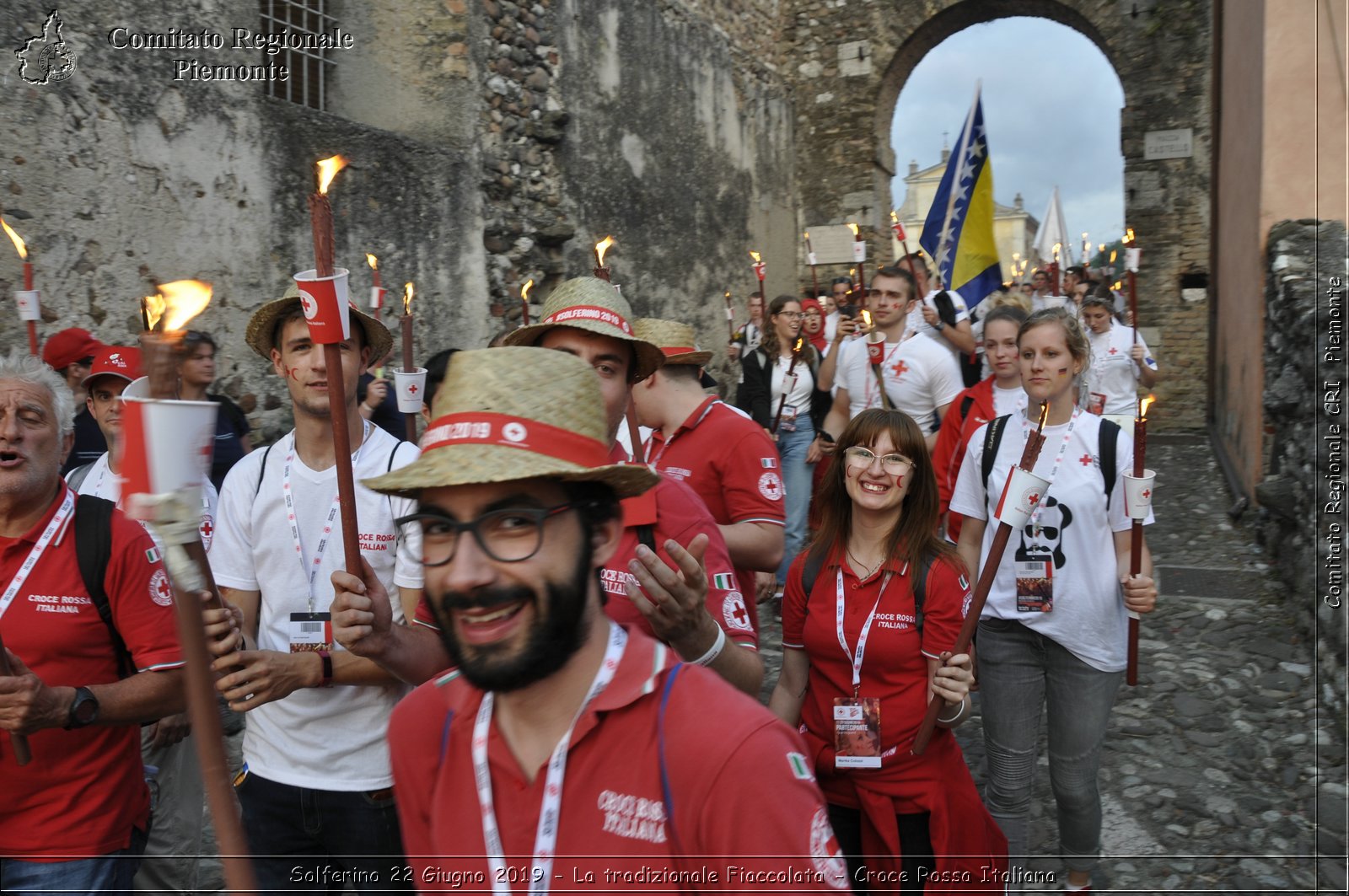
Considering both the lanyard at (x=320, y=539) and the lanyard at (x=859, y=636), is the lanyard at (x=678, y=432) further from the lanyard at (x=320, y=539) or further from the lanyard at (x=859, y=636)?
the lanyard at (x=320, y=539)

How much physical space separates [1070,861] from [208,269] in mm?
5850

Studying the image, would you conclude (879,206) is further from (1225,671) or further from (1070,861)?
(1070,861)

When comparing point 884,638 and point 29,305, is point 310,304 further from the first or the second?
point 29,305

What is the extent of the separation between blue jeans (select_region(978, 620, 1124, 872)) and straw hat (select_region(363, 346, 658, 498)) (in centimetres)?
245

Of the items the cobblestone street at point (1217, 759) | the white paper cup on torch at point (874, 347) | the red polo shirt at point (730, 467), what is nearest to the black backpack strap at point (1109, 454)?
the red polo shirt at point (730, 467)

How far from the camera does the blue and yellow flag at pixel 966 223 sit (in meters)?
7.28

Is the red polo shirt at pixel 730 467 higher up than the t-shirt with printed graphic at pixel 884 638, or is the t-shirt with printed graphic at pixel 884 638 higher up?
the red polo shirt at pixel 730 467

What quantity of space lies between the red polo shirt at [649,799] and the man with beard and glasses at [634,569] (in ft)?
1.66

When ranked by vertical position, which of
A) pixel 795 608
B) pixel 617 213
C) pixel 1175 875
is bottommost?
pixel 1175 875

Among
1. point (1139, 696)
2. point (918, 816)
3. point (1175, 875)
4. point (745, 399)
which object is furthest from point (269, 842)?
point (745, 399)

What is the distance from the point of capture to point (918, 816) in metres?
2.96

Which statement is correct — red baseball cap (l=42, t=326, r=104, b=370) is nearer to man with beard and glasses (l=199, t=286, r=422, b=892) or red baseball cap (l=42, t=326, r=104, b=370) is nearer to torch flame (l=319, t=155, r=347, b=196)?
man with beard and glasses (l=199, t=286, r=422, b=892)

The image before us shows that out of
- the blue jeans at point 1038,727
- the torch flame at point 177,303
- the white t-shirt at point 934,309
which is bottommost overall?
the blue jeans at point 1038,727

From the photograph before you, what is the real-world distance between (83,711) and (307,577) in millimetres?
575
